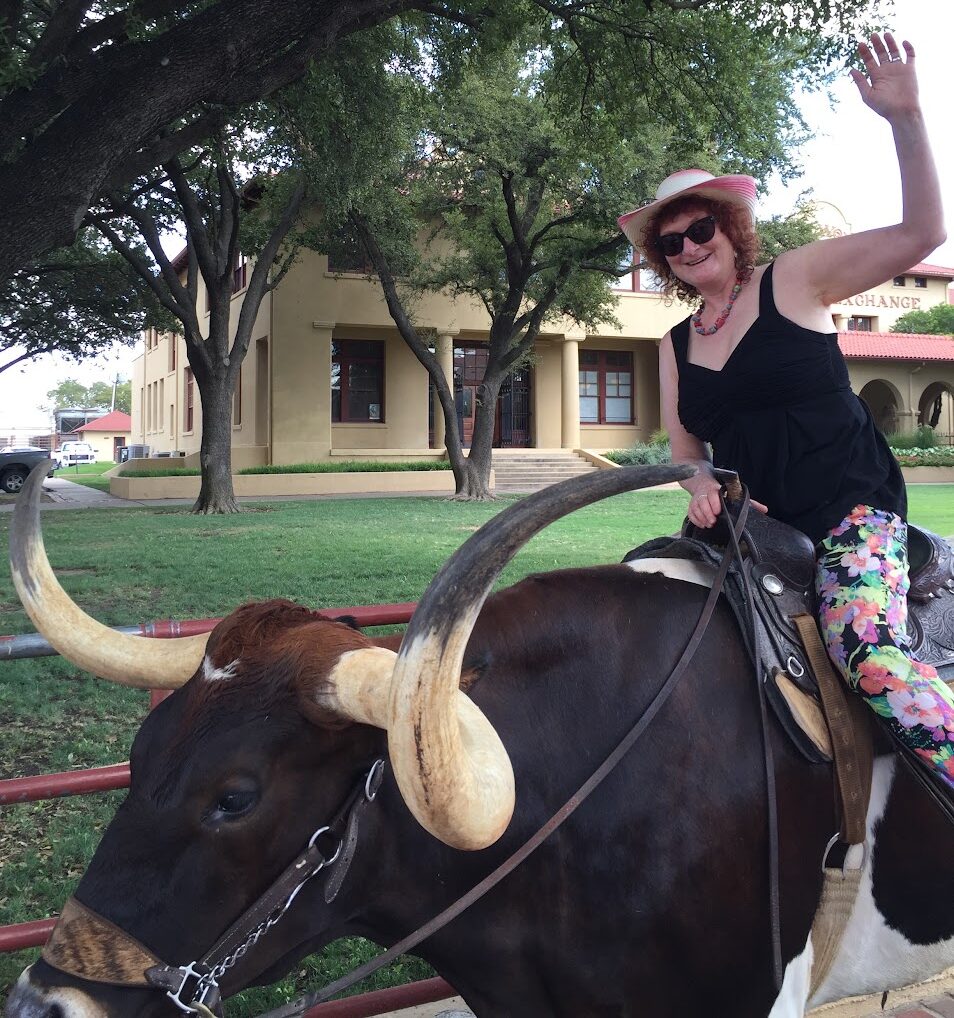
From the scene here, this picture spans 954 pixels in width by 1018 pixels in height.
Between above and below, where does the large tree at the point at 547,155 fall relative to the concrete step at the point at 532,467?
above

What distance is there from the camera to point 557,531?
14250mm

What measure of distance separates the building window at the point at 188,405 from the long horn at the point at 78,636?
36.1 metres

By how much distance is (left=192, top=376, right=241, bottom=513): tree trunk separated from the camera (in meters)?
18.8

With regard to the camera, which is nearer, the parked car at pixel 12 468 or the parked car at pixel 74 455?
the parked car at pixel 12 468

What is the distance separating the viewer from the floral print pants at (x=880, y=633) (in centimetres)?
195

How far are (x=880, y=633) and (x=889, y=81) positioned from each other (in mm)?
1292

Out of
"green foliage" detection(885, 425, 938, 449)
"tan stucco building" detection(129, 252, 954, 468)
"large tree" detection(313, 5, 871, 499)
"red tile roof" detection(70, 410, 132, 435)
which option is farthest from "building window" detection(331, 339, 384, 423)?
"red tile roof" detection(70, 410, 132, 435)

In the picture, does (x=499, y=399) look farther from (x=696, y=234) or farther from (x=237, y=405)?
(x=696, y=234)

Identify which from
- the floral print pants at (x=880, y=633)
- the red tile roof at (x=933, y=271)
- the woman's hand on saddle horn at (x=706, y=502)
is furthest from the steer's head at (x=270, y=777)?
the red tile roof at (x=933, y=271)

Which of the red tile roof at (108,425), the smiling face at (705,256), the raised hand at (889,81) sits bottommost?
the smiling face at (705,256)

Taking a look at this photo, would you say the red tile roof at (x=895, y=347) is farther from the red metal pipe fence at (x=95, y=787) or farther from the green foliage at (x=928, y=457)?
the red metal pipe fence at (x=95, y=787)

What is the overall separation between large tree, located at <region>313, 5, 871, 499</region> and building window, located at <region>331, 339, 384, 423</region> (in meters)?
3.18

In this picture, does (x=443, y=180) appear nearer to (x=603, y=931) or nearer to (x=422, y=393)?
(x=422, y=393)

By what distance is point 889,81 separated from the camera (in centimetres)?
207
